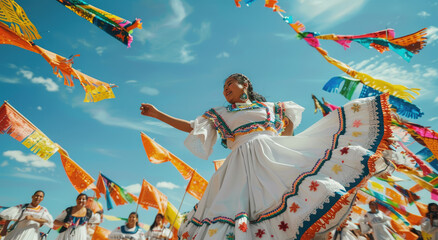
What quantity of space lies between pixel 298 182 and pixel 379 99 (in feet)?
2.84

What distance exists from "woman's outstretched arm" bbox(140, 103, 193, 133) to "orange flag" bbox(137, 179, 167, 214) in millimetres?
5384

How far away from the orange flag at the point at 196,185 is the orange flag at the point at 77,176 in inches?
87.9

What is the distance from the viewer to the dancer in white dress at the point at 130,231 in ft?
19.2

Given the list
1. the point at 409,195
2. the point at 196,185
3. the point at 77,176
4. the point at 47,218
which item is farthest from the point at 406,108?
the point at 47,218

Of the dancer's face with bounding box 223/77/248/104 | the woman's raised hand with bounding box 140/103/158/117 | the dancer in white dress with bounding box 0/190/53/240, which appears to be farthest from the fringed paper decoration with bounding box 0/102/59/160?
the dancer's face with bounding box 223/77/248/104

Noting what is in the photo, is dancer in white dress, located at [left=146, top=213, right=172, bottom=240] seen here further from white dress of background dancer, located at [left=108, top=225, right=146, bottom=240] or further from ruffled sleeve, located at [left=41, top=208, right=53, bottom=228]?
ruffled sleeve, located at [left=41, top=208, right=53, bottom=228]

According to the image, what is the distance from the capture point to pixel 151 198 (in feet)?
23.3

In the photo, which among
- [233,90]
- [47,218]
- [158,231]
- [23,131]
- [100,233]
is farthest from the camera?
[100,233]

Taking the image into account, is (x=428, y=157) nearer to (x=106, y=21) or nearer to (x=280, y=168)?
(x=280, y=168)

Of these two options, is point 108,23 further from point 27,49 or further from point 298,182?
point 298,182

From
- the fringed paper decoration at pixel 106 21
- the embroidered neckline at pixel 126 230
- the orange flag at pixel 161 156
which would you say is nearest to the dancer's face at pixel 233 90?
the fringed paper decoration at pixel 106 21

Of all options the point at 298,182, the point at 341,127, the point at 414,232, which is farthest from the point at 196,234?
the point at 414,232

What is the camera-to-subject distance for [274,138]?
7.22ft

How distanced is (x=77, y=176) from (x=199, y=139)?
4.66 meters
